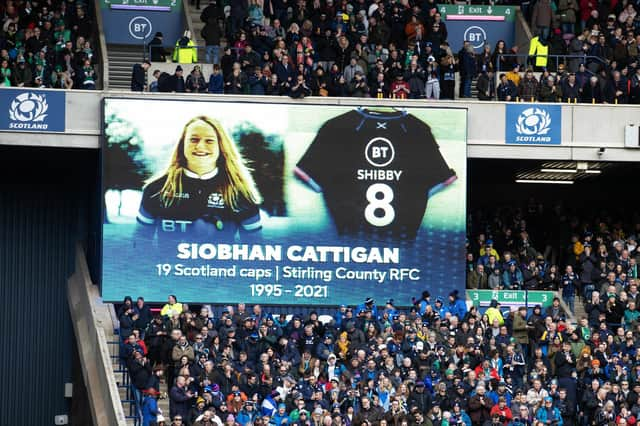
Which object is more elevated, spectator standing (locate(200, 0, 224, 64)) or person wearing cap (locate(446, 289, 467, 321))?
spectator standing (locate(200, 0, 224, 64))

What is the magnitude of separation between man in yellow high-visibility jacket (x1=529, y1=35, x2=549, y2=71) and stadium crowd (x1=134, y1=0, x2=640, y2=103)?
0.07 feet

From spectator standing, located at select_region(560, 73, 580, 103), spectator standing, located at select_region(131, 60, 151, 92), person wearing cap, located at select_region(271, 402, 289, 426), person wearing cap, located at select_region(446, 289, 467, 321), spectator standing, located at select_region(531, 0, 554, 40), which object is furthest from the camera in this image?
spectator standing, located at select_region(531, 0, 554, 40)

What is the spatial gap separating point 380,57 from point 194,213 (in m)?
5.26

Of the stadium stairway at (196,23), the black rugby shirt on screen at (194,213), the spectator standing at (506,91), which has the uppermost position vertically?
the stadium stairway at (196,23)

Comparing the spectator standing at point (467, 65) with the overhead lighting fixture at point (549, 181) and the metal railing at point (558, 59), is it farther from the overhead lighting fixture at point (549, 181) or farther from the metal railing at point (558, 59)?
the overhead lighting fixture at point (549, 181)

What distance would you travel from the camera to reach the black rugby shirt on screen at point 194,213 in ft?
116

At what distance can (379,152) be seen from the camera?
36.2 meters

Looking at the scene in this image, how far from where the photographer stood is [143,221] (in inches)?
1389

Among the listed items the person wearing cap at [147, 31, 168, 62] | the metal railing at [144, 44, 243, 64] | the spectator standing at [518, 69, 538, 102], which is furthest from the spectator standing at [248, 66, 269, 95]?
the spectator standing at [518, 69, 538, 102]

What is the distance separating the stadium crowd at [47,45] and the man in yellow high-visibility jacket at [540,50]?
9384 millimetres

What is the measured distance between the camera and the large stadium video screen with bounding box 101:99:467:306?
35.3 metres

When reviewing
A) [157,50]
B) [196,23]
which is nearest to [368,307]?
[157,50]

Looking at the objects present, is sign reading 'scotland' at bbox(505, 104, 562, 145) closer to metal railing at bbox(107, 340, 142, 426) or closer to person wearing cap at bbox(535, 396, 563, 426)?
person wearing cap at bbox(535, 396, 563, 426)

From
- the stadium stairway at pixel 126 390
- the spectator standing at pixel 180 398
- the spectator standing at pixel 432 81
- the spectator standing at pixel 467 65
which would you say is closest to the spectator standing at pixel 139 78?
the stadium stairway at pixel 126 390
